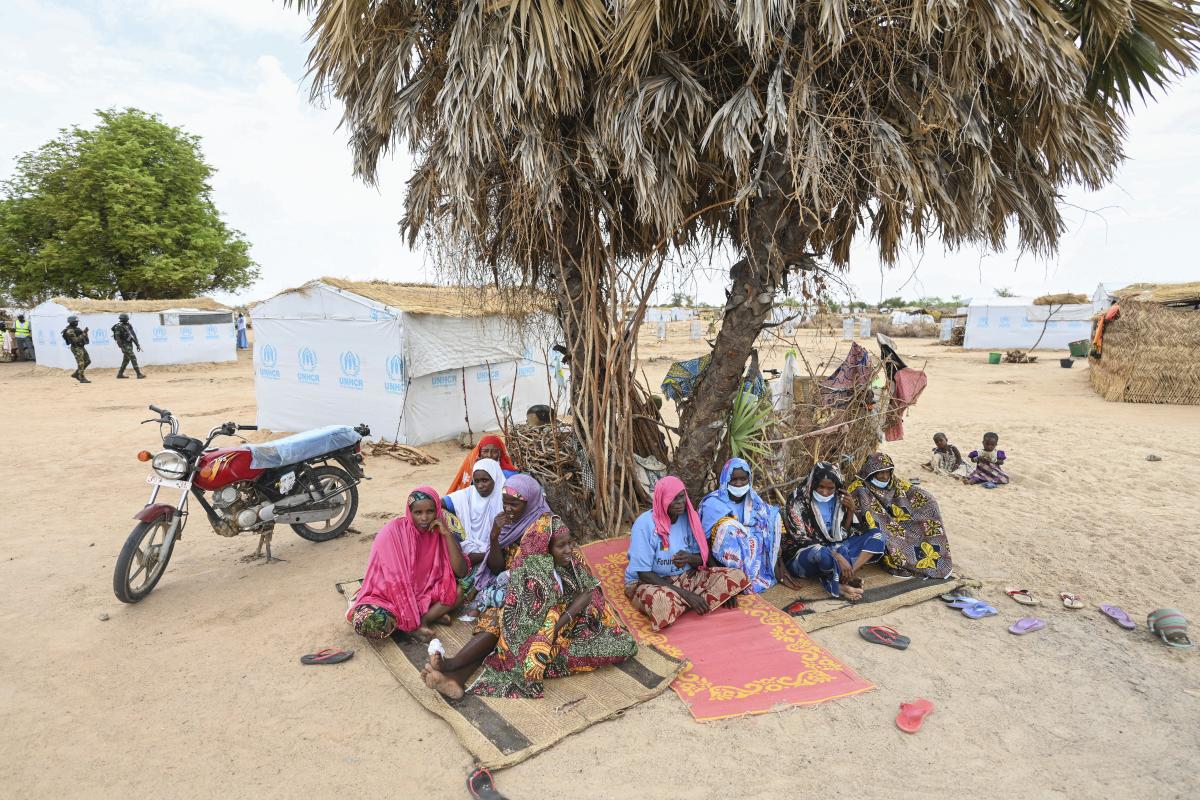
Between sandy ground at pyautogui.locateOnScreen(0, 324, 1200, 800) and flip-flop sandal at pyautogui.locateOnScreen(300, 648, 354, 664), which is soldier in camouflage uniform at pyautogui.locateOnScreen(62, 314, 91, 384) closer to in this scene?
sandy ground at pyautogui.locateOnScreen(0, 324, 1200, 800)

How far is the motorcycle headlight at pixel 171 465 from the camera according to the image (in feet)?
15.0

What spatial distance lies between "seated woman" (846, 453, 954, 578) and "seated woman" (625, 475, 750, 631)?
142 cm

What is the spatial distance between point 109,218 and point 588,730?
87.7 ft

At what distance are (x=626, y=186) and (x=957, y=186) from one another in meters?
2.47

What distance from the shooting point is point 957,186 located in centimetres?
487

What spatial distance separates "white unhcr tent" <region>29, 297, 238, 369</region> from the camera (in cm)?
1848

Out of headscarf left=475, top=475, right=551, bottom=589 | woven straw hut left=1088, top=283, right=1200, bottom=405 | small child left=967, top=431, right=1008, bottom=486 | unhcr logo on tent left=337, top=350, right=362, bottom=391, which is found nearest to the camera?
headscarf left=475, top=475, right=551, bottom=589

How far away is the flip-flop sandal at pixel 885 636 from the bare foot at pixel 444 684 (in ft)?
8.05

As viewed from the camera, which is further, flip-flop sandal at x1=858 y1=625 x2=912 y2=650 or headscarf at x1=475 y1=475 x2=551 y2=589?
headscarf at x1=475 y1=475 x2=551 y2=589

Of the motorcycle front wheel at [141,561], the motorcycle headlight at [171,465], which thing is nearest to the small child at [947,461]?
Answer: the motorcycle headlight at [171,465]

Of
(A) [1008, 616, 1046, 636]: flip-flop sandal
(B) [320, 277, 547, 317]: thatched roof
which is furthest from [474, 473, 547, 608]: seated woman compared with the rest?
(B) [320, 277, 547, 317]: thatched roof

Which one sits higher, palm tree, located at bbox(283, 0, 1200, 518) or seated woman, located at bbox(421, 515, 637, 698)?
palm tree, located at bbox(283, 0, 1200, 518)

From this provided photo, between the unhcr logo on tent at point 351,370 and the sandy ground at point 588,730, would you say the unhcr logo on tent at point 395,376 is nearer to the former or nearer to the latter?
the unhcr logo on tent at point 351,370

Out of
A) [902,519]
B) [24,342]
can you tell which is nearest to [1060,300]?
[902,519]
